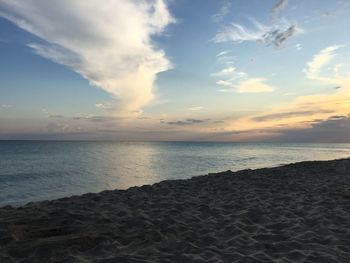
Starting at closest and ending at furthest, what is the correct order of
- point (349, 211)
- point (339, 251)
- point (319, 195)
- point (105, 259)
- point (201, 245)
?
point (105, 259), point (339, 251), point (201, 245), point (349, 211), point (319, 195)

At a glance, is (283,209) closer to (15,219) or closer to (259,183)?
(259,183)

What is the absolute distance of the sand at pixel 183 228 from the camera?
5.97m

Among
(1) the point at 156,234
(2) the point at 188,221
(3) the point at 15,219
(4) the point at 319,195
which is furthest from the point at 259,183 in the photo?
(3) the point at 15,219

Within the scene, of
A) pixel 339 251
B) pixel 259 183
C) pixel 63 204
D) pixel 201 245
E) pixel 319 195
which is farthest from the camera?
pixel 259 183

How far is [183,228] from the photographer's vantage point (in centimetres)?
756

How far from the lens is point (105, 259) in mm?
5625

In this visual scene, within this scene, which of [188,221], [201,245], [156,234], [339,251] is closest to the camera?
[339,251]

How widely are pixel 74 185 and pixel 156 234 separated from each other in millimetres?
18765

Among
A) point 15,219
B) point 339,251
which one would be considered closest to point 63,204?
point 15,219

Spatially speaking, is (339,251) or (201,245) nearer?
(339,251)

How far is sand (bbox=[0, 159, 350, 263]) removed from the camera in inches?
235

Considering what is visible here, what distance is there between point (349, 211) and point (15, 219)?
790cm

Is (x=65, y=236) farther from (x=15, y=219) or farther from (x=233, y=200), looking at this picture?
(x=233, y=200)

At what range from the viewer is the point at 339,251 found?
6121 mm
